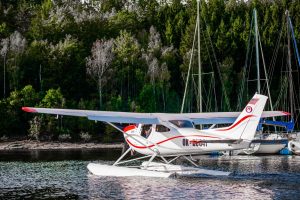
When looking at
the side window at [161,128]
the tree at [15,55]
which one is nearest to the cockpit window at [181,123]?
the side window at [161,128]

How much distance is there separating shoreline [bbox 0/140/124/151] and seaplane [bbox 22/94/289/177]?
24647 millimetres

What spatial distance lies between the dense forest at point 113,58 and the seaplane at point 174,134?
27.8 m

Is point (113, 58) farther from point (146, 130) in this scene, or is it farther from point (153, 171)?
point (153, 171)

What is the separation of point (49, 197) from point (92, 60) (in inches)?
1795

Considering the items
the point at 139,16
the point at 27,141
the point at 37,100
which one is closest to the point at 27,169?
the point at 27,141

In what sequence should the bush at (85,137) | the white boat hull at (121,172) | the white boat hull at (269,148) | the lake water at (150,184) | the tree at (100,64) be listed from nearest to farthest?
the lake water at (150,184)
the white boat hull at (121,172)
the white boat hull at (269,148)
the bush at (85,137)
the tree at (100,64)

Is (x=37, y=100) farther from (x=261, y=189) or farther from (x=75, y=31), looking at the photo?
(x=261, y=189)

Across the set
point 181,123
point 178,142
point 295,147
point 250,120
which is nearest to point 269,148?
point 295,147

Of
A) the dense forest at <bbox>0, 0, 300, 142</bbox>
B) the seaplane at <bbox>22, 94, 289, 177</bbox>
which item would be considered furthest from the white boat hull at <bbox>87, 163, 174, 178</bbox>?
the dense forest at <bbox>0, 0, 300, 142</bbox>

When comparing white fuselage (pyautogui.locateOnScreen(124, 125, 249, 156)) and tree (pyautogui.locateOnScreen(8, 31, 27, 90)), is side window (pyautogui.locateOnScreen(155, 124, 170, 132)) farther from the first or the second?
tree (pyautogui.locateOnScreen(8, 31, 27, 90))

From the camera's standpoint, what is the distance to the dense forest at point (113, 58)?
58812mm

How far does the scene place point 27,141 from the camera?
54.7m

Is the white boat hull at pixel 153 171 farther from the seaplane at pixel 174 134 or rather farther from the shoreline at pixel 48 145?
the shoreline at pixel 48 145

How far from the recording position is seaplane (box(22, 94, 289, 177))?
78.6 ft
